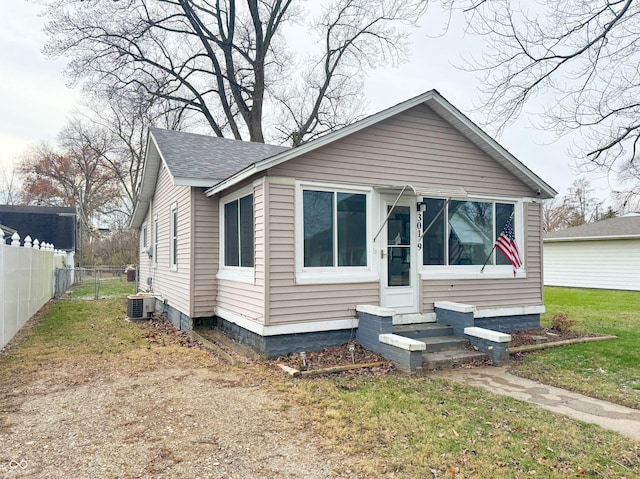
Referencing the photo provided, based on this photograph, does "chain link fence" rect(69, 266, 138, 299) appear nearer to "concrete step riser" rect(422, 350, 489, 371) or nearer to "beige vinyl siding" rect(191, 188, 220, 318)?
"beige vinyl siding" rect(191, 188, 220, 318)

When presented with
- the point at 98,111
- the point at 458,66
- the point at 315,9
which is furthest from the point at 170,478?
the point at 98,111

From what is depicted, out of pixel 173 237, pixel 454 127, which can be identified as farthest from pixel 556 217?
pixel 173 237

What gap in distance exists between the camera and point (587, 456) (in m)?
3.63

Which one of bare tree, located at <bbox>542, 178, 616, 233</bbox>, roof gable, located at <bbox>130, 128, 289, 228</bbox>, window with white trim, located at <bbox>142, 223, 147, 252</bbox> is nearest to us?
roof gable, located at <bbox>130, 128, 289, 228</bbox>

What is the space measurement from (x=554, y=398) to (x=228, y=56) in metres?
22.5

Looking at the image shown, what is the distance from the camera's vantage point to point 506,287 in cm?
875

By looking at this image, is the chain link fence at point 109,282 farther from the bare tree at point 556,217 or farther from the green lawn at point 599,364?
the bare tree at point 556,217

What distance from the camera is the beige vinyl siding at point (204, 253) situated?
877 centimetres

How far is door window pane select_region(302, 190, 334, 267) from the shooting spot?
7.01 meters

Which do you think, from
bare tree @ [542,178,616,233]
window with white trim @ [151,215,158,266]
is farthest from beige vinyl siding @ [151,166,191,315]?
bare tree @ [542,178,616,233]

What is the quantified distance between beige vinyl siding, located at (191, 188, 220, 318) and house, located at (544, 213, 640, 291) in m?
18.5

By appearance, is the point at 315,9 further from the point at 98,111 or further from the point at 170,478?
the point at 170,478

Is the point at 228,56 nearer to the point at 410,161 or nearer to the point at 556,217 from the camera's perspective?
the point at 410,161

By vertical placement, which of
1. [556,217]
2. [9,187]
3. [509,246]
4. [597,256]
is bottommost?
[597,256]
